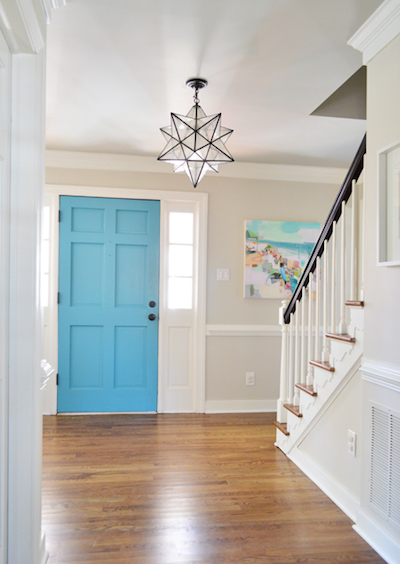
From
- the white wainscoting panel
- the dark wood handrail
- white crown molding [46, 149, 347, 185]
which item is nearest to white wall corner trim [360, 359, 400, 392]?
A: the dark wood handrail

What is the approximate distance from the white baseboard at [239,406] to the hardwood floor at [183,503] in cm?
56

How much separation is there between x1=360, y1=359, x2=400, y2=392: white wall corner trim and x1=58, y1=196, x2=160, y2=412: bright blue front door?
2.43 meters

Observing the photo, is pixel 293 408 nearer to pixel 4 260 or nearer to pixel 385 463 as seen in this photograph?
pixel 385 463

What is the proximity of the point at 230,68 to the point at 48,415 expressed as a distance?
3340 millimetres

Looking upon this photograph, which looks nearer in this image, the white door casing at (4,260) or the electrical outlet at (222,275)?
the white door casing at (4,260)

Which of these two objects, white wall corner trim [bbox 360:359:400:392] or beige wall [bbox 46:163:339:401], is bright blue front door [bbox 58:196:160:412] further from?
white wall corner trim [bbox 360:359:400:392]

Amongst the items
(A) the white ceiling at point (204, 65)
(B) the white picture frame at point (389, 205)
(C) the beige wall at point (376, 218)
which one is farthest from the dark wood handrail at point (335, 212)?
(A) the white ceiling at point (204, 65)

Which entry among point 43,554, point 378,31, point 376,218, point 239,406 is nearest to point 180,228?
point 239,406

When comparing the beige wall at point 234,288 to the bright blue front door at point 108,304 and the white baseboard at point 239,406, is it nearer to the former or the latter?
the white baseboard at point 239,406

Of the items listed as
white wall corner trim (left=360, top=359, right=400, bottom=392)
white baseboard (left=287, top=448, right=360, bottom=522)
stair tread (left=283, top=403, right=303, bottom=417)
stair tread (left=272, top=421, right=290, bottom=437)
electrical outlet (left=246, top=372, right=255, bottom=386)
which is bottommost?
white baseboard (left=287, top=448, right=360, bottom=522)

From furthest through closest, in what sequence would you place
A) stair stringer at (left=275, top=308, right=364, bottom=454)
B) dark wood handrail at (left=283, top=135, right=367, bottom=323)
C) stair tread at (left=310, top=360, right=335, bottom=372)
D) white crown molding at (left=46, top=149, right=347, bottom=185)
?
white crown molding at (left=46, top=149, right=347, bottom=185) → stair tread at (left=310, top=360, right=335, bottom=372) → dark wood handrail at (left=283, top=135, right=367, bottom=323) → stair stringer at (left=275, top=308, right=364, bottom=454)

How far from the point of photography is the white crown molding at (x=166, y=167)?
407 centimetres

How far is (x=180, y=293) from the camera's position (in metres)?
4.27

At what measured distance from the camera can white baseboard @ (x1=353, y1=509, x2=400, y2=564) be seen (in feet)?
6.14
